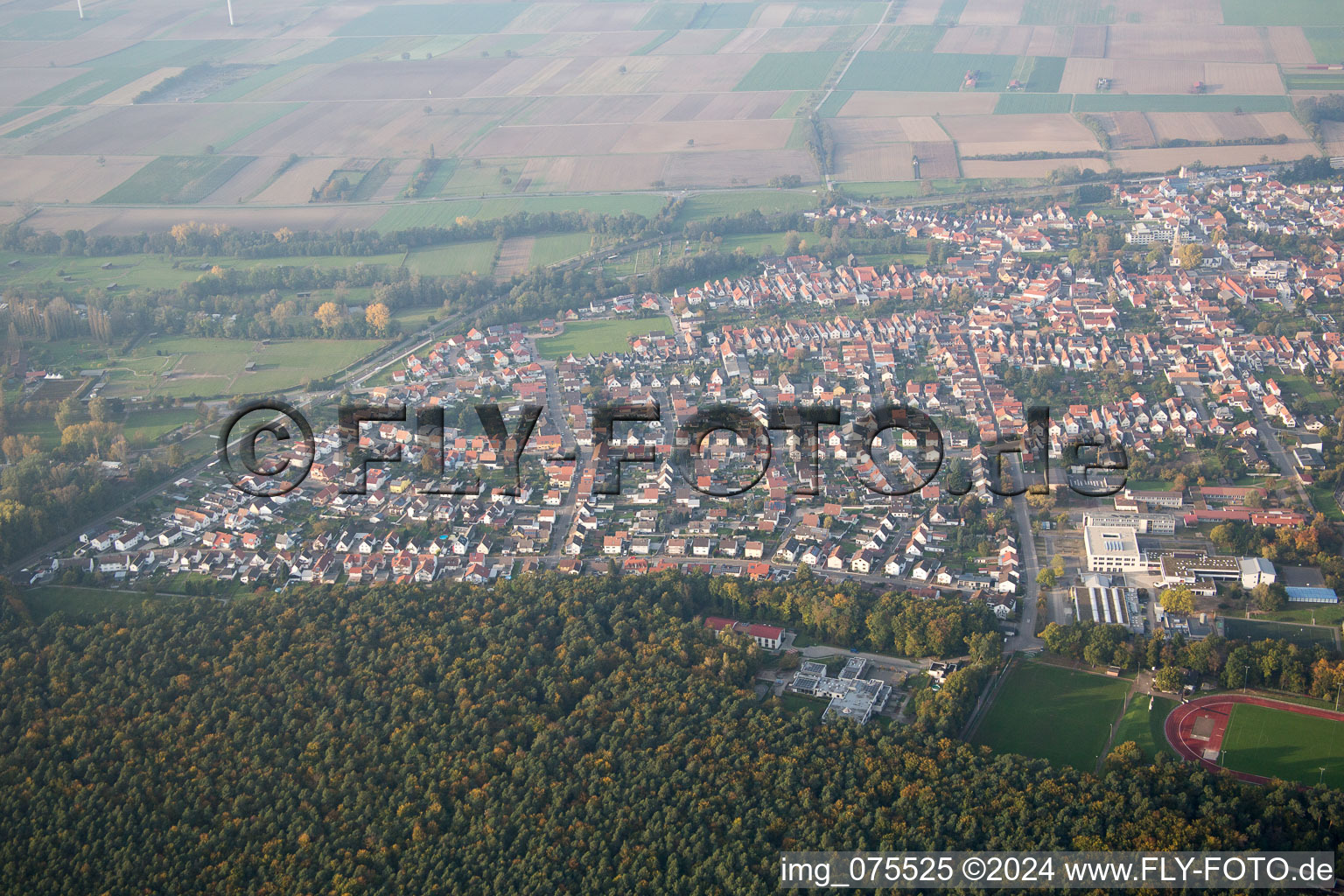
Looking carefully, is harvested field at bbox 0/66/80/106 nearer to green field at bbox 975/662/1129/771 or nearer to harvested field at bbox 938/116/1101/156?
harvested field at bbox 938/116/1101/156

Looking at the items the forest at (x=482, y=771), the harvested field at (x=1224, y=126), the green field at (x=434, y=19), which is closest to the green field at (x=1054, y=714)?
the forest at (x=482, y=771)

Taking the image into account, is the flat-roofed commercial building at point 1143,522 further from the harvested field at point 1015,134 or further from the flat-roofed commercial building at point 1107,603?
the harvested field at point 1015,134

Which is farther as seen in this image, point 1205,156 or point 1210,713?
point 1205,156

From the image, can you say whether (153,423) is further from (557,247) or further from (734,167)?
(734,167)

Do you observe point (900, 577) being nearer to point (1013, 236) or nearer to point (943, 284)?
point (943, 284)

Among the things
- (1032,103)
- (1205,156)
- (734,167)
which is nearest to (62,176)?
(734,167)

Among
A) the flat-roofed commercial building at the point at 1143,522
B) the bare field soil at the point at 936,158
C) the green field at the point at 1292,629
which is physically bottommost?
the green field at the point at 1292,629
